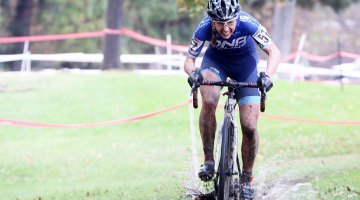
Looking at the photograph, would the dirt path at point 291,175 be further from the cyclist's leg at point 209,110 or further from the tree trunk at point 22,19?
the tree trunk at point 22,19

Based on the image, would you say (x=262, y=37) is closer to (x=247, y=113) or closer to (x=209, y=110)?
(x=247, y=113)

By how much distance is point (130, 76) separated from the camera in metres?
25.8

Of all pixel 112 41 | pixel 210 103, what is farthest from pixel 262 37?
pixel 112 41

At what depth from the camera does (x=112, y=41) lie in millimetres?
28078

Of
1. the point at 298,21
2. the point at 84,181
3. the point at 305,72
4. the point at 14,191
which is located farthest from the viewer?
the point at 298,21

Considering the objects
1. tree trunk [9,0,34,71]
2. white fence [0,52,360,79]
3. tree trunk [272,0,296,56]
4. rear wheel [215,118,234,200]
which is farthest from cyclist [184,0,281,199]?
tree trunk [9,0,34,71]

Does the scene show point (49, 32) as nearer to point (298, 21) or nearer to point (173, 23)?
point (173, 23)

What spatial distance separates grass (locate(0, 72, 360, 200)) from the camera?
38.2ft

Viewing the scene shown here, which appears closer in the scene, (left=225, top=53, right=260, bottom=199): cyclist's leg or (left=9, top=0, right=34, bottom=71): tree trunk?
(left=225, top=53, right=260, bottom=199): cyclist's leg

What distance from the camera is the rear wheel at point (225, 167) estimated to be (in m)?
7.72

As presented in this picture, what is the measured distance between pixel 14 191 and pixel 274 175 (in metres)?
3.75

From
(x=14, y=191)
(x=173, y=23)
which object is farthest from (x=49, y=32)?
(x=14, y=191)

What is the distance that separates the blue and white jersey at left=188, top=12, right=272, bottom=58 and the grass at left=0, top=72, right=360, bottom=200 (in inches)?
75.6

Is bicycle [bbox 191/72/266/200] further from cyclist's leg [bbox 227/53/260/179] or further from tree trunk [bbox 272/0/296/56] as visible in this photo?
tree trunk [bbox 272/0/296/56]
